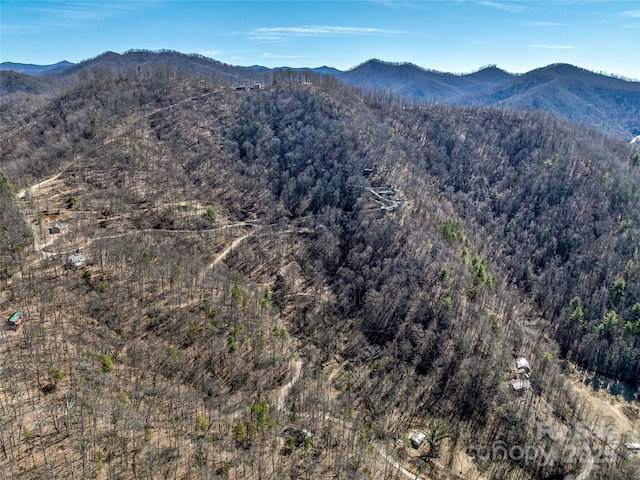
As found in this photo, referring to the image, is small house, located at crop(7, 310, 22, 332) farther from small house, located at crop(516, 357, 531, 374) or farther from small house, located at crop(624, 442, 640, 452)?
small house, located at crop(624, 442, 640, 452)

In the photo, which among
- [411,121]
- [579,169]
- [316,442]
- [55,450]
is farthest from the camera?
[411,121]

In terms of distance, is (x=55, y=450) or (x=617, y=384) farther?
(x=617, y=384)

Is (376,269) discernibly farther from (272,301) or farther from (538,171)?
(538,171)

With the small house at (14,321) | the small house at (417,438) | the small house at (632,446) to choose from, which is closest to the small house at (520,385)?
the small house at (632,446)

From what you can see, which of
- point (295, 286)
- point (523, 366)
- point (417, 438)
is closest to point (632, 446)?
point (523, 366)

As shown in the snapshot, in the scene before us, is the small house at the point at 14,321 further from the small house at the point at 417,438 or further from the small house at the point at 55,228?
the small house at the point at 417,438

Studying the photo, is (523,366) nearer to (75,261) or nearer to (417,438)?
(417,438)

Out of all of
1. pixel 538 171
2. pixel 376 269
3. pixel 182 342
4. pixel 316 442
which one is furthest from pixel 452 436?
pixel 538 171

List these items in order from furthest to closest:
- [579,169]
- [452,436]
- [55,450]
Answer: [579,169] → [452,436] → [55,450]

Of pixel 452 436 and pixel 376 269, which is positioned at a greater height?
pixel 376 269
